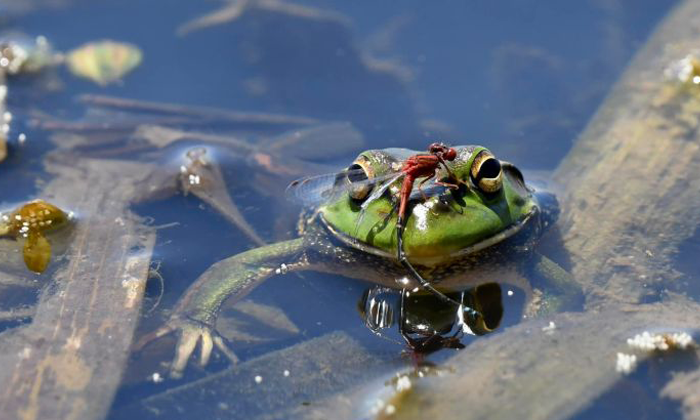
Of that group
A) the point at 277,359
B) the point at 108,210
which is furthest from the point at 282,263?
the point at 108,210

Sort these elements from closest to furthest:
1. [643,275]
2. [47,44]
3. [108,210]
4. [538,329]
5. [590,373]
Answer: [590,373], [538,329], [643,275], [108,210], [47,44]

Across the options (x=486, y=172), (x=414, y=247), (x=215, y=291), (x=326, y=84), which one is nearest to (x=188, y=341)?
(x=215, y=291)

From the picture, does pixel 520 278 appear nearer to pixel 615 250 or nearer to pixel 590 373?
pixel 615 250

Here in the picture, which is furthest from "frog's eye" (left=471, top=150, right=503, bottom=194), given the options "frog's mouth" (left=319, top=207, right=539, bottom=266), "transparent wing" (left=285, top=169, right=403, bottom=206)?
"transparent wing" (left=285, top=169, right=403, bottom=206)

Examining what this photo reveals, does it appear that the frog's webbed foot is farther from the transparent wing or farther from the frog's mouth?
the transparent wing

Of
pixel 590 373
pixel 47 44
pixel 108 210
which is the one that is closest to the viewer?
pixel 590 373

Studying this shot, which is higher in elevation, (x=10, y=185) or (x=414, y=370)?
(x=414, y=370)
